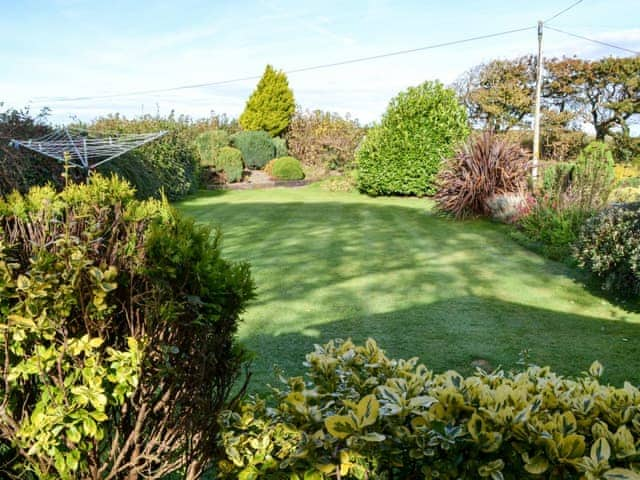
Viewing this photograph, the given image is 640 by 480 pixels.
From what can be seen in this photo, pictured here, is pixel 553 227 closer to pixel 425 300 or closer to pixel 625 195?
pixel 625 195

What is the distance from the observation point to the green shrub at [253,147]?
2392 cm

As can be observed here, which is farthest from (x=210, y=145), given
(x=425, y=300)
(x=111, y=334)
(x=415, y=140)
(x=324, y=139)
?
(x=111, y=334)

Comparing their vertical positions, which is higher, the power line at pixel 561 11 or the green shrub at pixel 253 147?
the power line at pixel 561 11

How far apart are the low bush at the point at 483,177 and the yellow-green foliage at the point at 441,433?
1017 cm

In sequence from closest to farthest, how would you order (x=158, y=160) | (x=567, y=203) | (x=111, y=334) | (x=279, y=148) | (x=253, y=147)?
(x=111, y=334) → (x=567, y=203) → (x=158, y=160) → (x=253, y=147) → (x=279, y=148)

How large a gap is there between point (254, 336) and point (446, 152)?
11929 mm

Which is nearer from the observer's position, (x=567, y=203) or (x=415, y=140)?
(x=567, y=203)

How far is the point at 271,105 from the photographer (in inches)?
1052

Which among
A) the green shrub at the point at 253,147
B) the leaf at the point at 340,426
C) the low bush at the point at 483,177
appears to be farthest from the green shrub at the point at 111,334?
the green shrub at the point at 253,147

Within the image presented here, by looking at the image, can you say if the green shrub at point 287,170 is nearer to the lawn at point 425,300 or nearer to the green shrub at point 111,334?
the lawn at point 425,300

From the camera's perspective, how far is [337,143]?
73.8 ft

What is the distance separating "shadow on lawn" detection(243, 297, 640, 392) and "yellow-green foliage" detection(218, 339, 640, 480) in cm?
179

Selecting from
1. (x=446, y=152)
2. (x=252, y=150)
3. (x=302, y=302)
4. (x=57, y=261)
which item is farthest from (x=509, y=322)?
(x=252, y=150)

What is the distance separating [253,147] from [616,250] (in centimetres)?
1952
